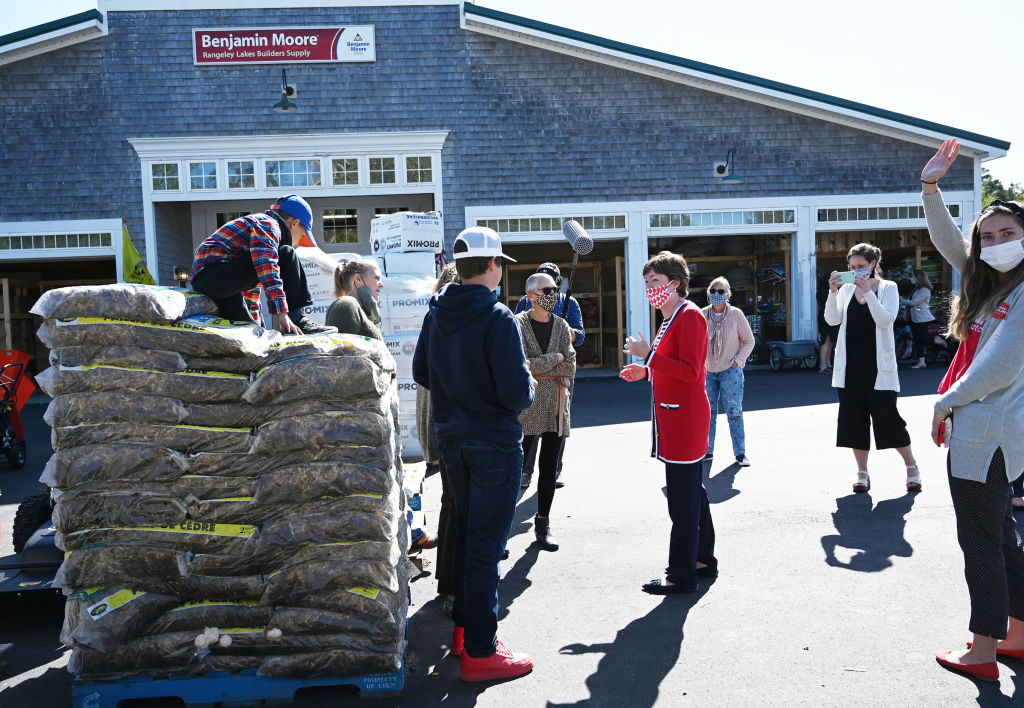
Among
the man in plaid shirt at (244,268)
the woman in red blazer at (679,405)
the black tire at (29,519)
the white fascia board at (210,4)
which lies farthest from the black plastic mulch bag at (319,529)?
the white fascia board at (210,4)

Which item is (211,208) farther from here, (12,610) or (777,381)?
(12,610)

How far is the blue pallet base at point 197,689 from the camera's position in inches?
129

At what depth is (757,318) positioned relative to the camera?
1941 centimetres

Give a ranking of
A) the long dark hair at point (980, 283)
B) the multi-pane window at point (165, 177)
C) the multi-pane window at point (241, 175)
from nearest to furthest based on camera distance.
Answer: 1. the long dark hair at point (980, 283)
2. the multi-pane window at point (165, 177)
3. the multi-pane window at point (241, 175)

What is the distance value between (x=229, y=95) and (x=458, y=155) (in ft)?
15.4

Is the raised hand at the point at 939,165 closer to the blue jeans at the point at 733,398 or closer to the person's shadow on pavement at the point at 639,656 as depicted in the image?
the person's shadow on pavement at the point at 639,656

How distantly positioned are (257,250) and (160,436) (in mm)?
1453

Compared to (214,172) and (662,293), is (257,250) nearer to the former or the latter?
(662,293)

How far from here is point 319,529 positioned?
3.37m

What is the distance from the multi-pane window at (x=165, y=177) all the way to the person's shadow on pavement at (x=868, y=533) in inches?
555

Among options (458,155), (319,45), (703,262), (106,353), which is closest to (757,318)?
(703,262)

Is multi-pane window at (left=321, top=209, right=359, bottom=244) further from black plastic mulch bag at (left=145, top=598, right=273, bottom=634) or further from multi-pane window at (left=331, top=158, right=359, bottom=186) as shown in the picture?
black plastic mulch bag at (left=145, top=598, right=273, bottom=634)

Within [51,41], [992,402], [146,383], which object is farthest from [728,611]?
[51,41]

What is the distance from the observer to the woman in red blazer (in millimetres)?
4406
